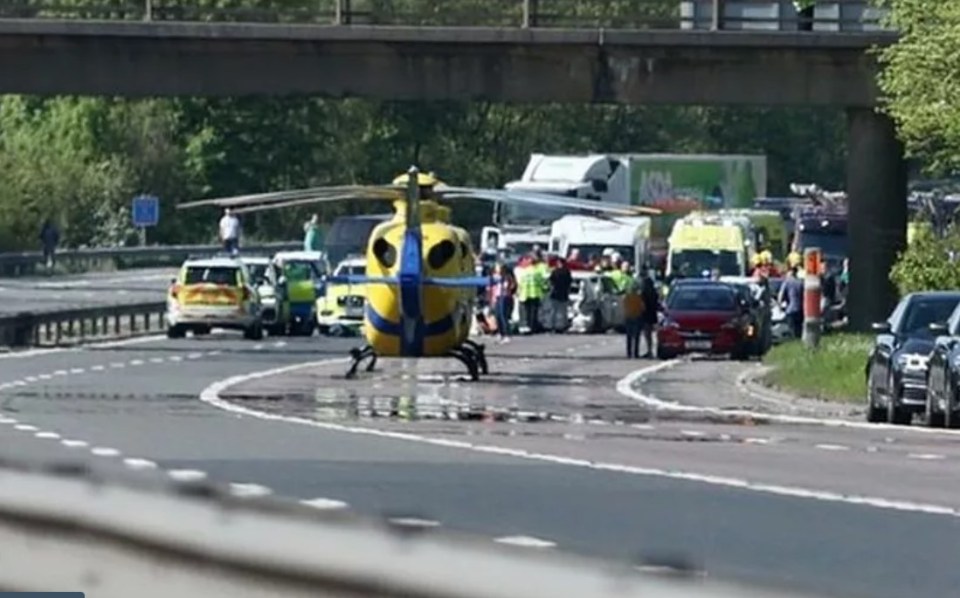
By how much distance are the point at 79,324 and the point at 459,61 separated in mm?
10056

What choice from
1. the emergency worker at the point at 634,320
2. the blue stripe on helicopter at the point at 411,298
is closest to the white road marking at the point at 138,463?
the blue stripe on helicopter at the point at 411,298

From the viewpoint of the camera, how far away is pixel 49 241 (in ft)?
279

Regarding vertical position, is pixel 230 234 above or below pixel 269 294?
above

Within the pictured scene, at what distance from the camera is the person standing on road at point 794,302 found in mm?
58188

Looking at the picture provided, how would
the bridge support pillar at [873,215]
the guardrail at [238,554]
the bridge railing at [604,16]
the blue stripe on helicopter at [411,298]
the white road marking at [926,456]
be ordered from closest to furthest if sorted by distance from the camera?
the guardrail at [238,554] → the white road marking at [926,456] → the blue stripe on helicopter at [411,298] → the bridge railing at [604,16] → the bridge support pillar at [873,215]

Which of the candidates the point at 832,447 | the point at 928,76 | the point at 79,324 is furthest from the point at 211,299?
the point at 832,447

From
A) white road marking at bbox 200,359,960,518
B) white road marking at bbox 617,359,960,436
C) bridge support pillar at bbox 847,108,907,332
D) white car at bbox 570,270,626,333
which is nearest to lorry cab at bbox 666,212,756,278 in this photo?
white car at bbox 570,270,626,333

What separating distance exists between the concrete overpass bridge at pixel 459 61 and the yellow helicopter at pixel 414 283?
7080 mm

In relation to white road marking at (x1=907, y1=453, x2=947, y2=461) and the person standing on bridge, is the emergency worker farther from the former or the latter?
white road marking at (x1=907, y1=453, x2=947, y2=461)

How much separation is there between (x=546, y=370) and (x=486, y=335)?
16057 mm

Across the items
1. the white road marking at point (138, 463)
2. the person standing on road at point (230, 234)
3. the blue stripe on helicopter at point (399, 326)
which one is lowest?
the blue stripe on helicopter at point (399, 326)

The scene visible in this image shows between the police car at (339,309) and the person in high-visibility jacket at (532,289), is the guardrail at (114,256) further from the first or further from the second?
the person in high-visibility jacket at (532,289)

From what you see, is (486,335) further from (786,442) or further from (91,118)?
(91,118)

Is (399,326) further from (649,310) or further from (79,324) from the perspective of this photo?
(79,324)
